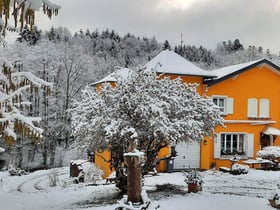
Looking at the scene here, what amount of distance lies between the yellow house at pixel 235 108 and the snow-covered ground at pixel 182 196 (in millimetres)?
2774

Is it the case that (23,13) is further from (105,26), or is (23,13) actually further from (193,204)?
(105,26)

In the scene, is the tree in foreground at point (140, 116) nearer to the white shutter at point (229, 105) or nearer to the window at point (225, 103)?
the window at point (225, 103)

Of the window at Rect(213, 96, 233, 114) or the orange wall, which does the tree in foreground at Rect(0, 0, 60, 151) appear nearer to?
the orange wall

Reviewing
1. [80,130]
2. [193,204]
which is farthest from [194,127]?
[80,130]

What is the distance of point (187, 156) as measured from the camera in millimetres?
22938

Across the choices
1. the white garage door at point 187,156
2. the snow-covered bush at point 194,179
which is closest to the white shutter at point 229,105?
the white garage door at point 187,156

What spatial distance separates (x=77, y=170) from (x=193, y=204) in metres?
11.3

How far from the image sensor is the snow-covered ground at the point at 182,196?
38.4ft

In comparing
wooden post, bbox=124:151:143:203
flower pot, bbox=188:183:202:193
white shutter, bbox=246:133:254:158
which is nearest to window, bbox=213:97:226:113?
white shutter, bbox=246:133:254:158

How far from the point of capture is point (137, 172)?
9.22 m

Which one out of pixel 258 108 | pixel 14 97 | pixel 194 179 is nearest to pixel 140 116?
pixel 194 179

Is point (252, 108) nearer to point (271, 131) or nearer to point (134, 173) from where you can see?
point (271, 131)

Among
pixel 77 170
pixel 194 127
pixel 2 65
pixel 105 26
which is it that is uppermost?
pixel 105 26

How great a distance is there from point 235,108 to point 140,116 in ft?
42.7
